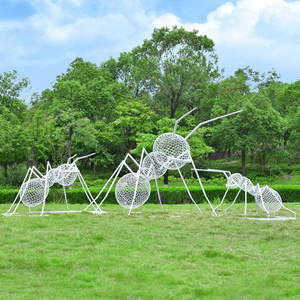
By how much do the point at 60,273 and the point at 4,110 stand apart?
79.9 feet

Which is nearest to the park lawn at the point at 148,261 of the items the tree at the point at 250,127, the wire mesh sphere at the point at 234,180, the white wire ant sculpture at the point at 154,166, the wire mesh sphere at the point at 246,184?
the wire mesh sphere at the point at 246,184

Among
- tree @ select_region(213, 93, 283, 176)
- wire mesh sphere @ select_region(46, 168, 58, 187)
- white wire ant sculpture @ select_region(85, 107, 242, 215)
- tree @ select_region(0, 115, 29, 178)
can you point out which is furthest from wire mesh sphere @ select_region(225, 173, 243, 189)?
tree @ select_region(213, 93, 283, 176)

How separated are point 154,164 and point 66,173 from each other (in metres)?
2.84

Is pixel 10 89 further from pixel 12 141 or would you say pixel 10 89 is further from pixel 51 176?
pixel 51 176

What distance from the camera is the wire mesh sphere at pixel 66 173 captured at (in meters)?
11.3

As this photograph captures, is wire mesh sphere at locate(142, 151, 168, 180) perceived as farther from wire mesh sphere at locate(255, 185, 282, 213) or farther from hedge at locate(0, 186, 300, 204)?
hedge at locate(0, 186, 300, 204)

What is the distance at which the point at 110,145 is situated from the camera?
33.6m

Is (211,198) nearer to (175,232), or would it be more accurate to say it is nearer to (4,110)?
(175,232)

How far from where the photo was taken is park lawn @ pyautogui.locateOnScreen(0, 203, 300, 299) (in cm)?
443

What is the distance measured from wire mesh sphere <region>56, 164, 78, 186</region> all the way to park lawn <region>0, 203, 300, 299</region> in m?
2.54

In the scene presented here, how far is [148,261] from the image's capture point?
5566 mm

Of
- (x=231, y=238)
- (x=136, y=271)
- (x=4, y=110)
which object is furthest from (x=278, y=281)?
(x=4, y=110)

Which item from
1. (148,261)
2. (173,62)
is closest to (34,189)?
(148,261)

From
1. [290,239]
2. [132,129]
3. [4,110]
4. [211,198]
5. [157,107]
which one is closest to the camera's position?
[290,239]
